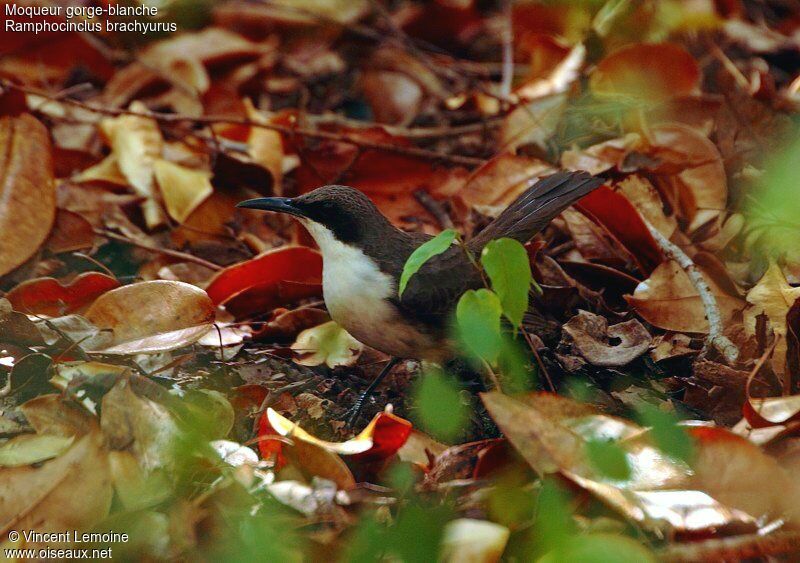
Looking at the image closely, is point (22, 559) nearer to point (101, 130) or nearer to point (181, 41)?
point (101, 130)

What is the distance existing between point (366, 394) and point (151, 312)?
3.02 ft

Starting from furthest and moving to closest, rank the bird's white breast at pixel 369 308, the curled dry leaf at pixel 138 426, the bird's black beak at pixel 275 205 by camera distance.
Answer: the bird's black beak at pixel 275 205 → the bird's white breast at pixel 369 308 → the curled dry leaf at pixel 138 426

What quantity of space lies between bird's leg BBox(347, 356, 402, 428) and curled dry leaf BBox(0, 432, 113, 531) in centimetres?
100

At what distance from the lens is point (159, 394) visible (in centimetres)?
333

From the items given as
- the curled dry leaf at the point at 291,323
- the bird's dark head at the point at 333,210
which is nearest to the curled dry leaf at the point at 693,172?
the bird's dark head at the point at 333,210

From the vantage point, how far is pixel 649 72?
5.57 metres

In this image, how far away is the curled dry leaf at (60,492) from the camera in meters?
2.90

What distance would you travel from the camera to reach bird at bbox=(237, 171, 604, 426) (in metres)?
3.98

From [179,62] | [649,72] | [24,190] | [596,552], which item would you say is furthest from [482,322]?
[179,62]

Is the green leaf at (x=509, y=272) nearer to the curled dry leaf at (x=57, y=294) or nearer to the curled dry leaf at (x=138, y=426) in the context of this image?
the curled dry leaf at (x=138, y=426)

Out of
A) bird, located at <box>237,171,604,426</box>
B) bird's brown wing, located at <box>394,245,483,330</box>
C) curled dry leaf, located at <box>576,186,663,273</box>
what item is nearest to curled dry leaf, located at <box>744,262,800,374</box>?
curled dry leaf, located at <box>576,186,663,273</box>

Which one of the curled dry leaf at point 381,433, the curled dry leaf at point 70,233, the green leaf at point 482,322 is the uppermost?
the green leaf at point 482,322

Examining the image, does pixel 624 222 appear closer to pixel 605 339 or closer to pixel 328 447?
pixel 605 339

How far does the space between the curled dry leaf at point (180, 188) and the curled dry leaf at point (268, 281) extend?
89 cm
